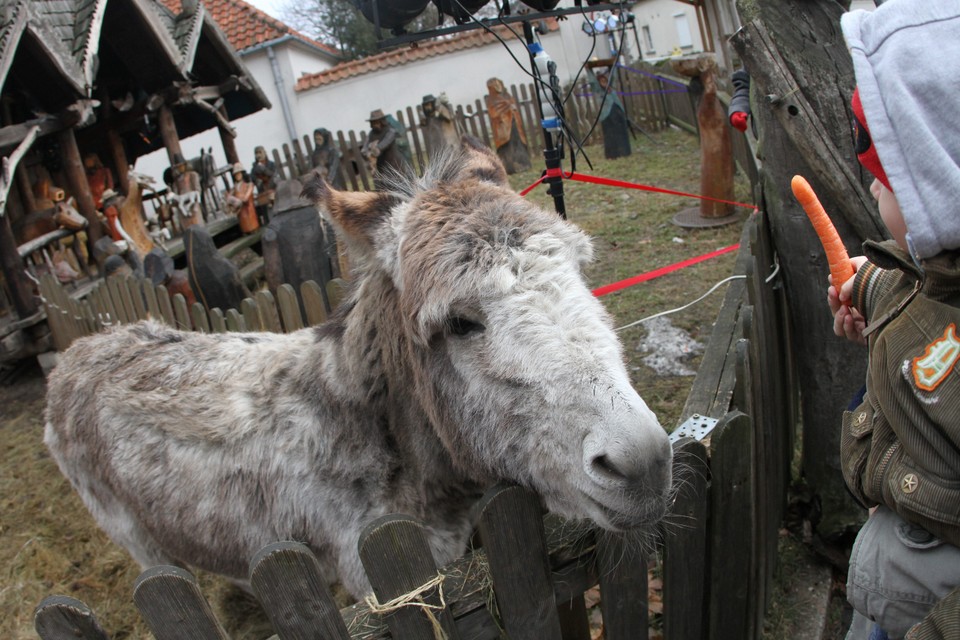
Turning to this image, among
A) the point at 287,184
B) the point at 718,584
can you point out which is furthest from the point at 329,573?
the point at 287,184

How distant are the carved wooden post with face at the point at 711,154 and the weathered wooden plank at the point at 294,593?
7.93 meters

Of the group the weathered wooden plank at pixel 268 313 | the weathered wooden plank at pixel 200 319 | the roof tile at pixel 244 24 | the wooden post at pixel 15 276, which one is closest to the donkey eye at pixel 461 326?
the weathered wooden plank at pixel 268 313

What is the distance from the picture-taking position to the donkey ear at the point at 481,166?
2.60 metres

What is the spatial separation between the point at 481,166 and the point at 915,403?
5.78ft

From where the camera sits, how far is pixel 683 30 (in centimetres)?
2602

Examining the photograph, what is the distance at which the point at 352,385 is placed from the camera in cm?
255

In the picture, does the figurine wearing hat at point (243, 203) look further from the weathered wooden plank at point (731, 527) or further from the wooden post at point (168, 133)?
the weathered wooden plank at point (731, 527)

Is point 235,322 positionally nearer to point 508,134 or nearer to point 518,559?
point 518,559

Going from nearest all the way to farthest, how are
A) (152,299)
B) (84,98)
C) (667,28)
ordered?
1. (152,299)
2. (84,98)
3. (667,28)

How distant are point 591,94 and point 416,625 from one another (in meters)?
19.5

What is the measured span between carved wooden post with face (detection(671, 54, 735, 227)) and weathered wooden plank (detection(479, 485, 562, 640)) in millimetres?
7549

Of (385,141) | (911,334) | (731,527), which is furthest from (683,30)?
(911,334)

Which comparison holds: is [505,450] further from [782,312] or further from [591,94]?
[591,94]

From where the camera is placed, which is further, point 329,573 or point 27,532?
point 27,532
